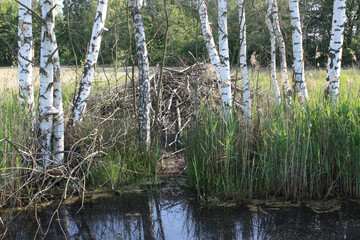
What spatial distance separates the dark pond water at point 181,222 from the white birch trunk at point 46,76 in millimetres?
1004

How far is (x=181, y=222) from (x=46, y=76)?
2.66 meters

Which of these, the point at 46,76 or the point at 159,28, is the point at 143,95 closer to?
the point at 159,28

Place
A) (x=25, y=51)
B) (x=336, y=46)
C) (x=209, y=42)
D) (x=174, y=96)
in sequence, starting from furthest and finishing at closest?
(x=174, y=96) → (x=25, y=51) → (x=209, y=42) → (x=336, y=46)

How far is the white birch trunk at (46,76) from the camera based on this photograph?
4541 mm

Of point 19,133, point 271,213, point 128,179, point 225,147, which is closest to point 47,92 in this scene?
point 19,133

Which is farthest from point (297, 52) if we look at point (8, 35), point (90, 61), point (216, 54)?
point (8, 35)

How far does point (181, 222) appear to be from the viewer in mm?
4270

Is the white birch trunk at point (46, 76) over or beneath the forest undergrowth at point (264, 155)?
over

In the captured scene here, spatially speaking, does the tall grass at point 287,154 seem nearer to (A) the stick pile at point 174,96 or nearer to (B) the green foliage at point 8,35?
(A) the stick pile at point 174,96

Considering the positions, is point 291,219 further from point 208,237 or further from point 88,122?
point 88,122

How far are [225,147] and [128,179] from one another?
1761 millimetres

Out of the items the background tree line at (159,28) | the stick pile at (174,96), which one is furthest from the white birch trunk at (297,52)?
the stick pile at (174,96)

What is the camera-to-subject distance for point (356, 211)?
14.3 feet

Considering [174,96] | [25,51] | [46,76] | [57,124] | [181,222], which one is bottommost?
[181,222]
